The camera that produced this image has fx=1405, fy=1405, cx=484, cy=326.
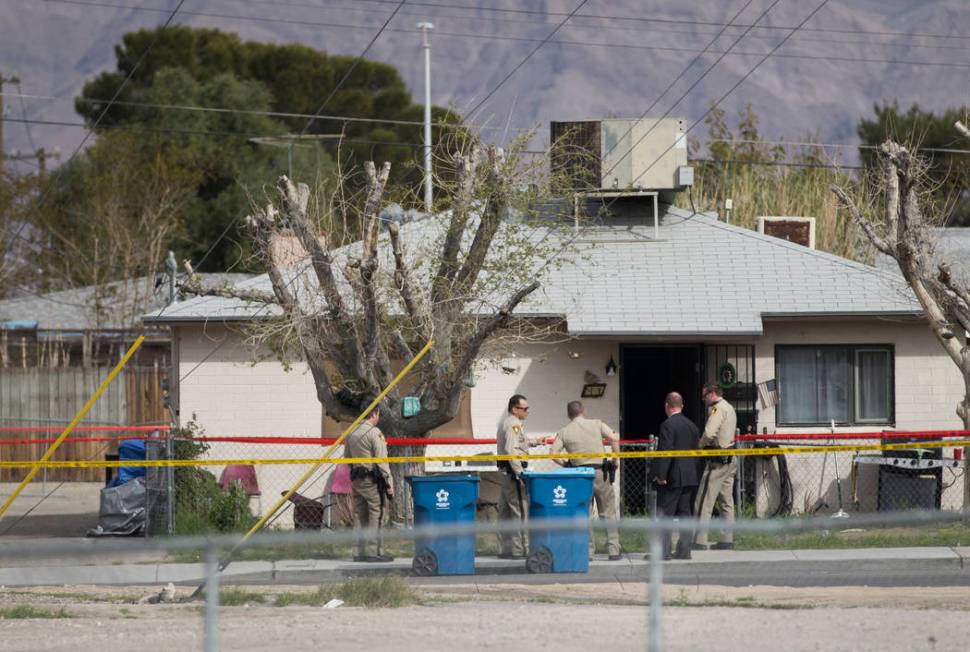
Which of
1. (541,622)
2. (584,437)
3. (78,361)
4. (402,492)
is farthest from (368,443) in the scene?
(78,361)

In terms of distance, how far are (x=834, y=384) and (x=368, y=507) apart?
28.4ft

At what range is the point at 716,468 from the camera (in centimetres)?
1633

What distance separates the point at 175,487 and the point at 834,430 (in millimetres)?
9736

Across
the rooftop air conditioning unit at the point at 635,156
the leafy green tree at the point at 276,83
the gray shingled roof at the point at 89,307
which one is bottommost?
the gray shingled roof at the point at 89,307

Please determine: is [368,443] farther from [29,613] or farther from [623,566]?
[29,613]

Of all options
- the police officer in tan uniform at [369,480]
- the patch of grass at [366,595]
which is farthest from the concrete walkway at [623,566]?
the patch of grass at [366,595]

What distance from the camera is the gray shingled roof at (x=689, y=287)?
66.8 ft

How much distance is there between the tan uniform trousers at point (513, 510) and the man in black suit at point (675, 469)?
5.12 feet

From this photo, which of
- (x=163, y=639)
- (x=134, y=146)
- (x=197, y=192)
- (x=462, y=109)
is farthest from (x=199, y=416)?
(x=197, y=192)

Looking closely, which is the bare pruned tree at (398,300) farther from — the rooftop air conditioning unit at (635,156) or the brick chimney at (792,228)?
the brick chimney at (792,228)

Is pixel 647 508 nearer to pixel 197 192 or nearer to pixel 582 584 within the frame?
pixel 582 584

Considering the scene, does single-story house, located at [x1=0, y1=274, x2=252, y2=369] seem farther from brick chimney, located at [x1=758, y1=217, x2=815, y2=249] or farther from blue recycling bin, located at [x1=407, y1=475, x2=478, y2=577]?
blue recycling bin, located at [x1=407, y1=475, x2=478, y2=577]

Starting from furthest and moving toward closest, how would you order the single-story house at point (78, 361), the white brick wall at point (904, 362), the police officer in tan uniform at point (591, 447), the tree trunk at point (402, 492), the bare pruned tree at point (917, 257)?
1. the single-story house at point (78, 361)
2. the white brick wall at point (904, 362)
3. the bare pruned tree at point (917, 257)
4. the tree trunk at point (402, 492)
5. the police officer in tan uniform at point (591, 447)

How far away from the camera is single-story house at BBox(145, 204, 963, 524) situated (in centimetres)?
2053
